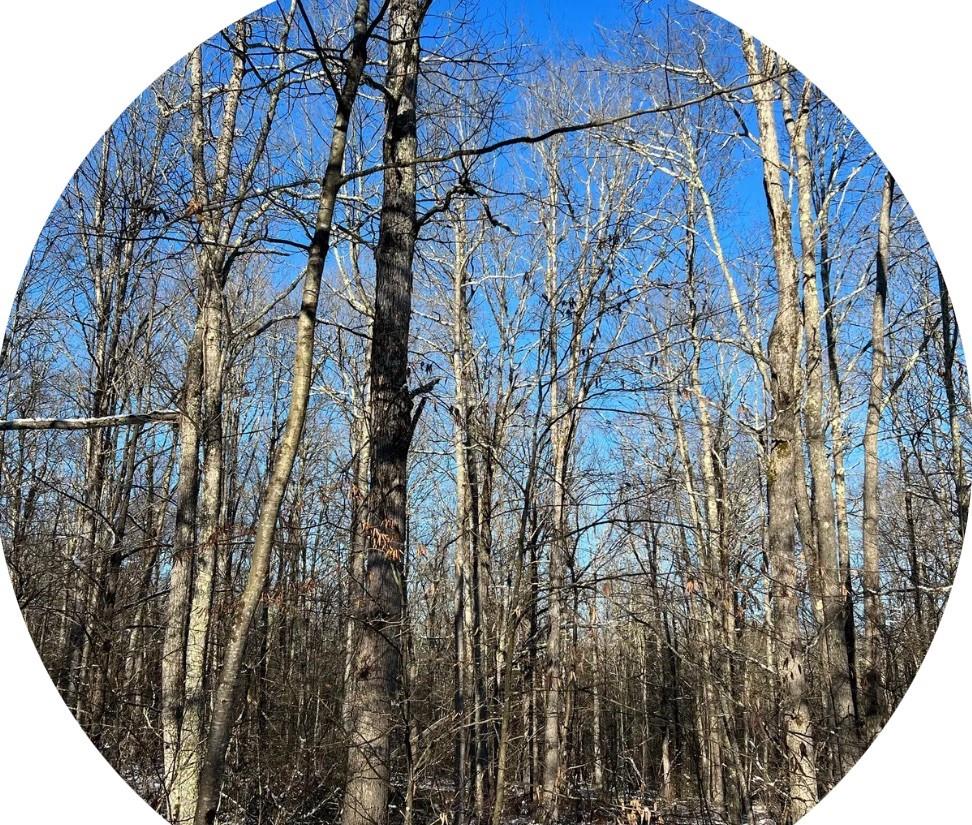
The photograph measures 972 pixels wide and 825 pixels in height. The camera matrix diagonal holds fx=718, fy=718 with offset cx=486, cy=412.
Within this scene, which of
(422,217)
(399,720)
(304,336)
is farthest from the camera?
(422,217)

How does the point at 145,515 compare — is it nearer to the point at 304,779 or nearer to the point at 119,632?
the point at 119,632

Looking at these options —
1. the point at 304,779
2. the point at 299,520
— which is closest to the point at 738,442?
the point at 299,520

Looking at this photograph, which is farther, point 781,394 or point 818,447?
point 818,447

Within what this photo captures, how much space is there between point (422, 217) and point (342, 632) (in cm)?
191

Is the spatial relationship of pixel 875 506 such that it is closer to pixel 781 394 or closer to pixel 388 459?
pixel 781 394

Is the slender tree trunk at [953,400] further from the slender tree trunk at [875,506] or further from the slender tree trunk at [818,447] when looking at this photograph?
the slender tree trunk at [818,447]

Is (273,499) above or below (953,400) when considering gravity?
below

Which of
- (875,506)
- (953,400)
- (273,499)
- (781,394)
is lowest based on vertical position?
(273,499)

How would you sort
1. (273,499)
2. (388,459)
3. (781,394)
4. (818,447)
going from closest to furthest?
(273,499) < (388,459) < (781,394) < (818,447)

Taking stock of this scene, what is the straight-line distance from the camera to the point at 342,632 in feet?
9.67

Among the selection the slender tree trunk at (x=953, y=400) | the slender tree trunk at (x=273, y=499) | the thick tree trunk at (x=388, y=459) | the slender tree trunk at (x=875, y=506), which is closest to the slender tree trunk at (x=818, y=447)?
the slender tree trunk at (x=875, y=506)

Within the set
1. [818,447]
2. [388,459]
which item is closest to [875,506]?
[818,447]

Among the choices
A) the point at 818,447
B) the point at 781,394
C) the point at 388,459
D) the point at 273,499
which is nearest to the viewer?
the point at 273,499

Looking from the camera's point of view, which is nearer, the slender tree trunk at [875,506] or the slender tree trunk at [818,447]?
the slender tree trunk at [875,506]
